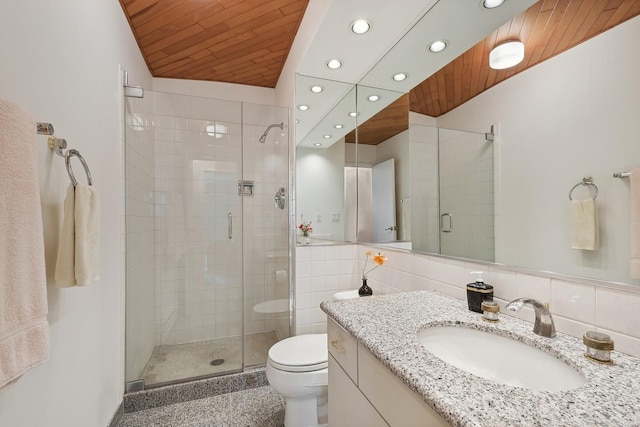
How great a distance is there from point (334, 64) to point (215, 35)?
1.02 m

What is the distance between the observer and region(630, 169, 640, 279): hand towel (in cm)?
71

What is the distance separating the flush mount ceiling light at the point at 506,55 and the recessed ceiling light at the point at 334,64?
1.18 m

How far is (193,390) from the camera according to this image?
1956 millimetres

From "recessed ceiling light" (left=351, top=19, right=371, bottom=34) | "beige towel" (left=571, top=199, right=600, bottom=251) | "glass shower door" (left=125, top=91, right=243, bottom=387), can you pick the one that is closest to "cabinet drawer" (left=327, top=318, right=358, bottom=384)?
"beige towel" (left=571, top=199, right=600, bottom=251)

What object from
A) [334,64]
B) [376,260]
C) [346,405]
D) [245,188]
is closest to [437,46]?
[334,64]

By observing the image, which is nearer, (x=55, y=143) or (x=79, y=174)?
(x=55, y=143)

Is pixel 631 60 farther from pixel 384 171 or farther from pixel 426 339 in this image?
pixel 384 171

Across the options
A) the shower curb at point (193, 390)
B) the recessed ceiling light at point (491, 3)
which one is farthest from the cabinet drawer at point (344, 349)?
the recessed ceiling light at point (491, 3)

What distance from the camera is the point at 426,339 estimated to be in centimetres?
96

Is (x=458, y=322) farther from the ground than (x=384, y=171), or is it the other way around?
(x=384, y=171)

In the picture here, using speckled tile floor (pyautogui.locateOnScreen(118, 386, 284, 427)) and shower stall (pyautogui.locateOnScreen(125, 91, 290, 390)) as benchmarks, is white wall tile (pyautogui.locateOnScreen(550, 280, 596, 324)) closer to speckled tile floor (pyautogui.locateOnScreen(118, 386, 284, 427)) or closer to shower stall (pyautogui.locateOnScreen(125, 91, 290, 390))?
speckled tile floor (pyautogui.locateOnScreen(118, 386, 284, 427))

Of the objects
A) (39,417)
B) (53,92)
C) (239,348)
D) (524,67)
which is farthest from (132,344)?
(524,67)

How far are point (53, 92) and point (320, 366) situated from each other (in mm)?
1774

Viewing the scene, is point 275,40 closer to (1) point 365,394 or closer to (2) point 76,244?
(2) point 76,244
